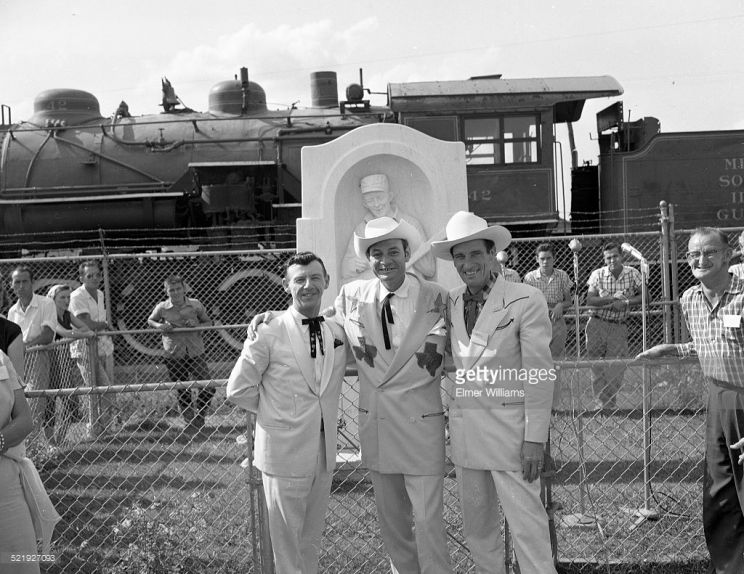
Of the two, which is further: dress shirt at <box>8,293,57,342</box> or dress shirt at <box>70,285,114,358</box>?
dress shirt at <box>70,285,114,358</box>

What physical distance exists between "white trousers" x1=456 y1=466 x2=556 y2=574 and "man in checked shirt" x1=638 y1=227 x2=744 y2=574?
749 millimetres

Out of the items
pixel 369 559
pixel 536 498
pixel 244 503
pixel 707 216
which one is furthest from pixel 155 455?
pixel 707 216

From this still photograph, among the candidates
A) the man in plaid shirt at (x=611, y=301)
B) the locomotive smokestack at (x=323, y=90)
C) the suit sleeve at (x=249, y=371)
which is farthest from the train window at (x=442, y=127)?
the suit sleeve at (x=249, y=371)

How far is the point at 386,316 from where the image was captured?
10.2 feet

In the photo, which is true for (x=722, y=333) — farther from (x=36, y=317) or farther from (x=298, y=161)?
(x=298, y=161)

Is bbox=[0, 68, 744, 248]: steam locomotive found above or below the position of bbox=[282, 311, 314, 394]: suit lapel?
above

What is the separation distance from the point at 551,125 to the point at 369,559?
27.0 ft

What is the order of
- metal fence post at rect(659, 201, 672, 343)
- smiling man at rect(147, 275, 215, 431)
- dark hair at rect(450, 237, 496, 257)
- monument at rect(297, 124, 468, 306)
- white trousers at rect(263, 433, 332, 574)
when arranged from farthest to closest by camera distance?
smiling man at rect(147, 275, 215, 431) → metal fence post at rect(659, 201, 672, 343) → monument at rect(297, 124, 468, 306) → dark hair at rect(450, 237, 496, 257) → white trousers at rect(263, 433, 332, 574)

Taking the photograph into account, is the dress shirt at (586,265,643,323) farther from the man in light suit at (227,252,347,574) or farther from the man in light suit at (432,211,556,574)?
the man in light suit at (227,252,347,574)

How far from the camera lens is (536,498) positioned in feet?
9.20

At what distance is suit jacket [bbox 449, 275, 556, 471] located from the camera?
2.80 meters

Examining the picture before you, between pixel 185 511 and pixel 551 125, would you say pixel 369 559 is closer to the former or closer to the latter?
pixel 185 511

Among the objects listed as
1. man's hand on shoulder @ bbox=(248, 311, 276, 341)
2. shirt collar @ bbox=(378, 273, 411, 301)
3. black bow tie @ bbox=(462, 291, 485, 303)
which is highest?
shirt collar @ bbox=(378, 273, 411, 301)

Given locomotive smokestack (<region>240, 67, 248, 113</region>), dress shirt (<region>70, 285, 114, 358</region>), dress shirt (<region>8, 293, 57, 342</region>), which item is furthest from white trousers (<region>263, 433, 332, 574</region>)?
locomotive smokestack (<region>240, 67, 248, 113</region>)
